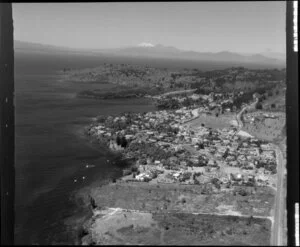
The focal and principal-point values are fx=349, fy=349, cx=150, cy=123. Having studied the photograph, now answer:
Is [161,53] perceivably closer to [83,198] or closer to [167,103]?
[167,103]

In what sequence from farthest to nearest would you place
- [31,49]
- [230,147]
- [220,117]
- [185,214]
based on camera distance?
[220,117]
[230,147]
[185,214]
[31,49]

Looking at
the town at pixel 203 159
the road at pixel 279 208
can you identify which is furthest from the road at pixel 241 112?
the road at pixel 279 208

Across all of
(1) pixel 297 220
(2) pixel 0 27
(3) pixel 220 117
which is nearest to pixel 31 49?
(2) pixel 0 27

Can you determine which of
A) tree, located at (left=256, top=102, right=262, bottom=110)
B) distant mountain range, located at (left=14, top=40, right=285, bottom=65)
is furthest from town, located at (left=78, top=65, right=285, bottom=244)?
distant mountain range, located at (left=14, top=40, right=285, bottom=65)

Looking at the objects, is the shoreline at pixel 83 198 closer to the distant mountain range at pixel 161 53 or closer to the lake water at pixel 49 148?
the lake water at pixel 49 148

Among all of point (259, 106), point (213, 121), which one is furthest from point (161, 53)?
point (213, 121)

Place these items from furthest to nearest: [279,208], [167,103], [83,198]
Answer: [167,103], [83,198], [279,208]

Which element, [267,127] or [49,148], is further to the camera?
[49,148]

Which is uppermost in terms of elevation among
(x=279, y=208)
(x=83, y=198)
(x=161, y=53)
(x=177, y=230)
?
(x=161, y=53)

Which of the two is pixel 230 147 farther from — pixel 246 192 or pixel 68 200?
pixel 68 200
